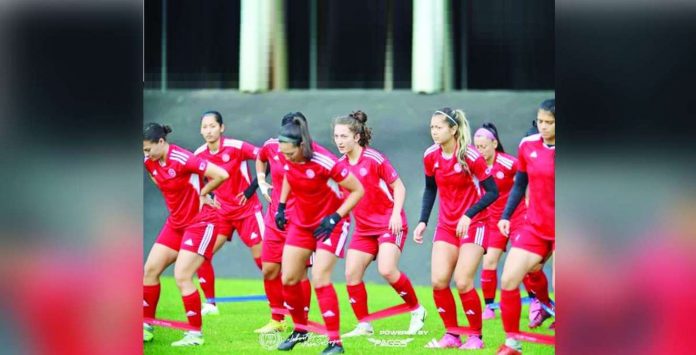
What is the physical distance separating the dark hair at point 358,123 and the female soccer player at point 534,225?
1.08 m

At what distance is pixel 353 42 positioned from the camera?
7.02m

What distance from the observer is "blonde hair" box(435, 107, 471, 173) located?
664cm

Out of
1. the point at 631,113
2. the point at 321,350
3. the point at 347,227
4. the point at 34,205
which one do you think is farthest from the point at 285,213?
the point at 631,113

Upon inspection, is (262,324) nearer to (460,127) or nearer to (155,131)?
(155,131)

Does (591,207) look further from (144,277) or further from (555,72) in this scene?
(144,277)

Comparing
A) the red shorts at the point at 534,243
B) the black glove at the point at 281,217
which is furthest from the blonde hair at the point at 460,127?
the black glove at the point at 281,217

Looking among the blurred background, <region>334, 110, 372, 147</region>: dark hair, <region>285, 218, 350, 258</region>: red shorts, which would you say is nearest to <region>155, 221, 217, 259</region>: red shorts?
the blurred background

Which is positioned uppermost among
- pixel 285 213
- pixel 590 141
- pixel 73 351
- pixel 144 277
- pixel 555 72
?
pixel 555 72

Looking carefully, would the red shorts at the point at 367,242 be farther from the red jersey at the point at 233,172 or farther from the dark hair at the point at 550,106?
the dark hair at the point at 550,106

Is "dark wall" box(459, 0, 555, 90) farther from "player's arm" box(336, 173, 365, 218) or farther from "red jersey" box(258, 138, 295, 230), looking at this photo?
"red jersey" box(258, 138, 295, 230)

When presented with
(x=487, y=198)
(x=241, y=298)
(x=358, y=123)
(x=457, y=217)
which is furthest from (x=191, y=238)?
(x=487, y=198)

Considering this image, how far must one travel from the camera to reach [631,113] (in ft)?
20.9

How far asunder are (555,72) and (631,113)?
0.54 meters

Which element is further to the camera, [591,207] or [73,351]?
[73,351]
